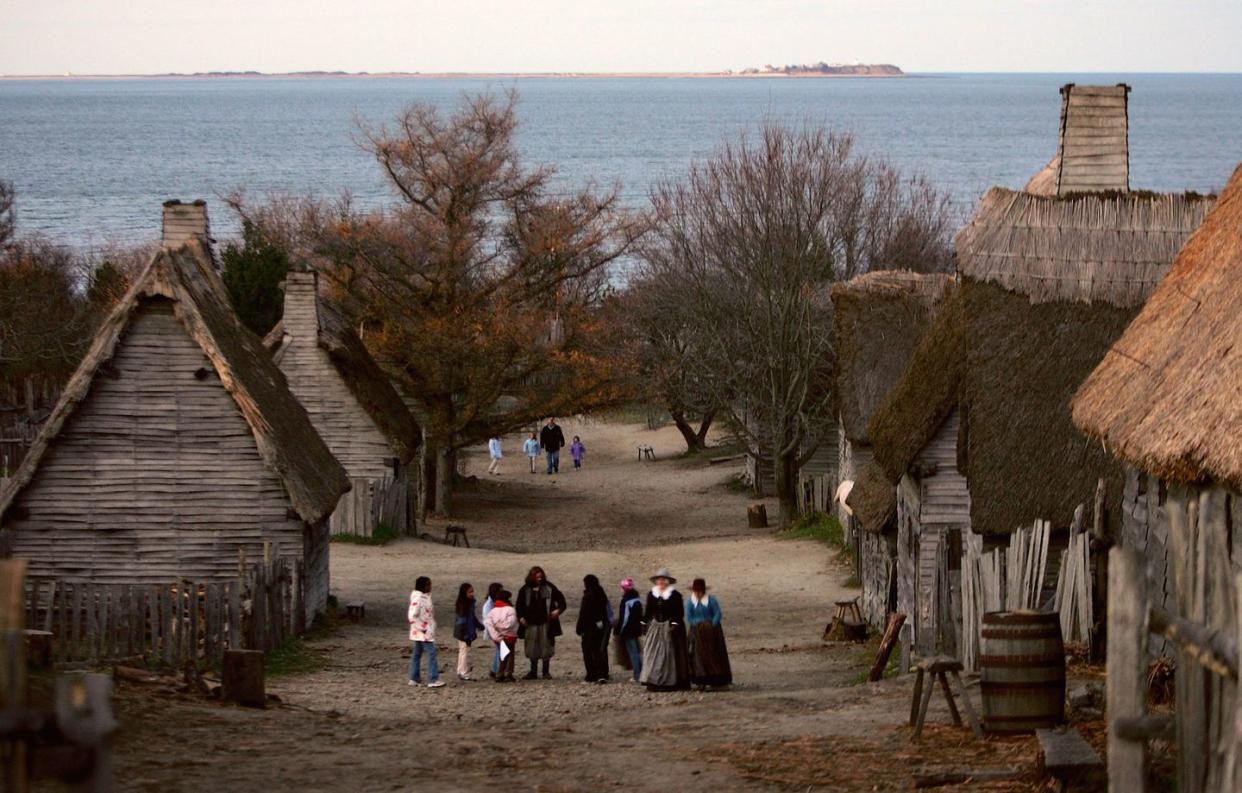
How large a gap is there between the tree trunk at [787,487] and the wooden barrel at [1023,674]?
27237 mm

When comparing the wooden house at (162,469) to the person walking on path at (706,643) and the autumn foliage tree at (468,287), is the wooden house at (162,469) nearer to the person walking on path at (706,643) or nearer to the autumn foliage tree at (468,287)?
the person walking on path at (706,643)

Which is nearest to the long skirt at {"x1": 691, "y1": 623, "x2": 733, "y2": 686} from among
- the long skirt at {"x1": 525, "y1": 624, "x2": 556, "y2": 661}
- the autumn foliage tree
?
the long skirt at {"x1": 525, "y1": 624, "x2": 556, "y2": 661}

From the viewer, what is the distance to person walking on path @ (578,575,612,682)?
20641mm

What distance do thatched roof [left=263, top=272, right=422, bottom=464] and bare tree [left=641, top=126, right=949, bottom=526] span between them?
7931 mm

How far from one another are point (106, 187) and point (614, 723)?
15466 cm

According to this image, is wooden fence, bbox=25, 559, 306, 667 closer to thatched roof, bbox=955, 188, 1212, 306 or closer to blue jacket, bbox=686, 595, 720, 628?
blue jacket, bbox=686, 595, 720, 628

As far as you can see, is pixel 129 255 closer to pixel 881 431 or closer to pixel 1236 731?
pixel 881 431

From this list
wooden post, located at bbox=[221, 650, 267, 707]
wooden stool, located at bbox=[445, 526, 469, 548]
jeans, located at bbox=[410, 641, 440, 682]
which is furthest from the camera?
wooden stool, located at bbox=[445, 526, 469, 548]

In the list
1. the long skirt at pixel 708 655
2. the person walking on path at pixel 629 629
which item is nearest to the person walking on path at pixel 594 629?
the person walking on path at pixel 629 629

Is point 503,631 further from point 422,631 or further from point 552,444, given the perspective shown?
point 552,444

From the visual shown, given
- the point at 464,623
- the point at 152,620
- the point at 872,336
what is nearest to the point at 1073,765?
the point at 464,623

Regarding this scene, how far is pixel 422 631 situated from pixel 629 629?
2.40 m

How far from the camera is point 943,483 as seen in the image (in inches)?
957

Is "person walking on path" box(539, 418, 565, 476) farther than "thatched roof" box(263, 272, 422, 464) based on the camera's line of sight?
Yes
